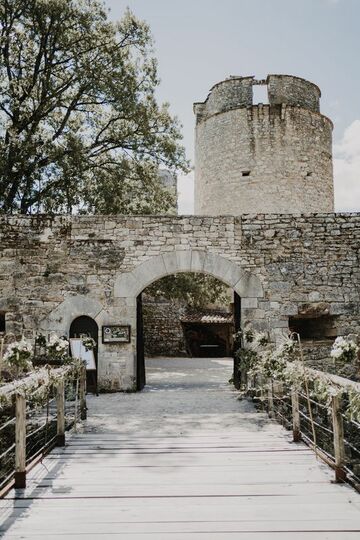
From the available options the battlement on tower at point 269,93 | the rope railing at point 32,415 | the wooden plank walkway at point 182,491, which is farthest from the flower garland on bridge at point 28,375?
the battlement on tower at point 269,93

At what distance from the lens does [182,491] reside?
10.3 ft

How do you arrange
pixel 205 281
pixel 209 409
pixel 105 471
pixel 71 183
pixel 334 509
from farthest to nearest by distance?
pixel 205 281 → pixel 71 183 → pixel 209 409 → pixel 105 471 → pixel 334 509

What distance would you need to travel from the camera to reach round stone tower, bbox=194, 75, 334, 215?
15195 mm

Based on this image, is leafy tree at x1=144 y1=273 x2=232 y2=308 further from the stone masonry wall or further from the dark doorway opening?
the stone masonry wall

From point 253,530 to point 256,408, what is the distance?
3977mm

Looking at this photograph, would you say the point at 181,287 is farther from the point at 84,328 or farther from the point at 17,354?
the point at 17,354

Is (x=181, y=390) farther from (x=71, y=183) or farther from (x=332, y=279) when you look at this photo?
(x=71, y=183)

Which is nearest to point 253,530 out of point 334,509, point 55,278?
point 334,509

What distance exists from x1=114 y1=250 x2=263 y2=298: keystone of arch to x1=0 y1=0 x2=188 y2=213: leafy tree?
5231 millimetres

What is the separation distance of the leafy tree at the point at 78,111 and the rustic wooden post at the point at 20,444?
9041 millimetres

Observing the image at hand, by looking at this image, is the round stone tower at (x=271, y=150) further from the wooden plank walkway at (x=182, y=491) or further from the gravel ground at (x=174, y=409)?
the wooden plank walkway at (x=182, y=491)

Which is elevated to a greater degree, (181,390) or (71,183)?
(71,183)

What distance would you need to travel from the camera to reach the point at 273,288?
7.95 m

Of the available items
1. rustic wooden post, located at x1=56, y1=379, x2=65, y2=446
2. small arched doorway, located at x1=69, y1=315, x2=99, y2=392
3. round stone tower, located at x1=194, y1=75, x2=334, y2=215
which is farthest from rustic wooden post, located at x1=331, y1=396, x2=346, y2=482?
round stone tower, located at x1=194, y1=75, x2=334, y2=215
